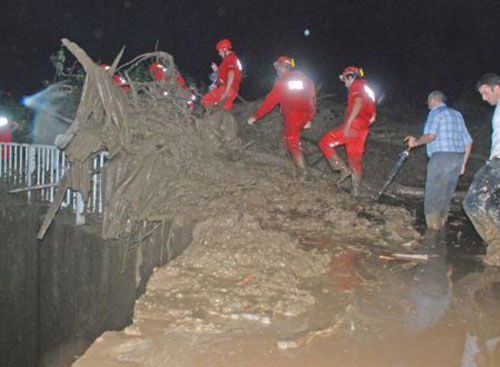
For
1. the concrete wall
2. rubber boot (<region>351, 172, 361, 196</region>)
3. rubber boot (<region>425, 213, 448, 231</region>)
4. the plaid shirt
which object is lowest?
the concrete wall

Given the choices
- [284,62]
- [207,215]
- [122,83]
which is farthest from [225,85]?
[207,215]

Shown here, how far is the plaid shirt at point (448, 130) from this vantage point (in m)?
6.35

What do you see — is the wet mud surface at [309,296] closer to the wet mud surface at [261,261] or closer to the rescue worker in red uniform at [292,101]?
the wet mud surface at [261,261]

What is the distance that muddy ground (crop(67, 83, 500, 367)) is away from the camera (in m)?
3.39

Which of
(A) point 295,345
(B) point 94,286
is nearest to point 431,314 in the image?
(A) point 295,345

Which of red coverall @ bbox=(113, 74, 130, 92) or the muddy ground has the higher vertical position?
red coverall @ bbox=(113, 74, 130, 92)

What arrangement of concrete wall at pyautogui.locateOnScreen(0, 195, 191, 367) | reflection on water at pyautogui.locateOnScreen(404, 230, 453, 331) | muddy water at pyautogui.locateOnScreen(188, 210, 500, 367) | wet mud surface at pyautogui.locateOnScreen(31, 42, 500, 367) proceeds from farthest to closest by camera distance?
1. concrete wall at pyautogui.locateOnScreen(0, 195, 191, 367)
2. reflection on water at pyautogui.locateOnScreen(404, 230, 453, 331)
3. wet mud surface at pyautogui.locateOnScreen(31, 42, 500, 367)
4. muddy water at pyautogui.locateOnScreen(188, 210, 500, 367)

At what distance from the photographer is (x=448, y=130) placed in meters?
6.34

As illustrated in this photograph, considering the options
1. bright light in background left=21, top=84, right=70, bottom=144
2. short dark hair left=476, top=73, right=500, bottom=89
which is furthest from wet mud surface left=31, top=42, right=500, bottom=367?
bright light in background left=21, top=84, right=70, bottom=144

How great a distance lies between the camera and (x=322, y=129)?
12.9 metres

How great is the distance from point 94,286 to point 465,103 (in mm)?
13596

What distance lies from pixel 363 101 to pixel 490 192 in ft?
9.09

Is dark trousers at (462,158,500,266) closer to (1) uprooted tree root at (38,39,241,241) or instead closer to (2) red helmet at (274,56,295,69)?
(1) uprooted tree root at (38,39,241,241)

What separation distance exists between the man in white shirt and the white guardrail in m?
4.57
